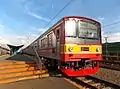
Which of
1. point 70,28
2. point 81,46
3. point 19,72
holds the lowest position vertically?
point 19,72

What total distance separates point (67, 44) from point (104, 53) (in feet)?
61.8

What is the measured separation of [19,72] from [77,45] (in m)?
3.91

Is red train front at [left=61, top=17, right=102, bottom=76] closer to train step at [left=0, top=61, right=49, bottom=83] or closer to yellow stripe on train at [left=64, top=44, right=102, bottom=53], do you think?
yellow stripe on train at [left=64, top=44, right=102, bottom=53]

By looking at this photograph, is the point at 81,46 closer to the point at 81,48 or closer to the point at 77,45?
the point at 81,48

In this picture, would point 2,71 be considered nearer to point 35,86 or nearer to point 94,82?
point 35,86

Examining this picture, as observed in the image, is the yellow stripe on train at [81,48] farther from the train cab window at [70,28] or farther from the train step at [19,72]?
the train step at [19,72]

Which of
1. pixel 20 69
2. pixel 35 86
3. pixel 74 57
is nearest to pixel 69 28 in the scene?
A: pixel 74 57

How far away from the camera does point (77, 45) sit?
35.1 feet

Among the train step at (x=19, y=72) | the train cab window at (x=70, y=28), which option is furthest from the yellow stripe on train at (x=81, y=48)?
the train step at (x=19, y=72)

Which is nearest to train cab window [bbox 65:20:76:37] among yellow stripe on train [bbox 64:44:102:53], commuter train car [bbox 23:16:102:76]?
commuter train car [bbox 23:16:102:76]

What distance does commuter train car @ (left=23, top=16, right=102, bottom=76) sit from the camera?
10555mm

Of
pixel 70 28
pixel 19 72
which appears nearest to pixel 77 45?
pixel 70 28

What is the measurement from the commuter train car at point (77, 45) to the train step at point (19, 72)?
63.3 inches

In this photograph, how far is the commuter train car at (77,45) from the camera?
1055cm
